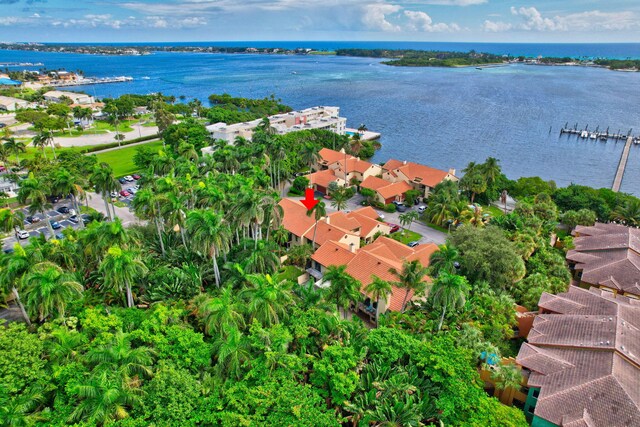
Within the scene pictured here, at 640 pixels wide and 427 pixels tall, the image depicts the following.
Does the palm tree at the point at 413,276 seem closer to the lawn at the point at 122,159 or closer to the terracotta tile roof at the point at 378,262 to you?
the terracotta tile roof at the point at 378,262

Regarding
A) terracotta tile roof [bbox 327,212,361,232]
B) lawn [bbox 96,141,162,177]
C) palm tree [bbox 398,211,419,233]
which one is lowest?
lawn [bbox 96,141,162,177]

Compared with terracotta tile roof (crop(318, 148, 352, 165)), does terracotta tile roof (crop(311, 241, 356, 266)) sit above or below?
below

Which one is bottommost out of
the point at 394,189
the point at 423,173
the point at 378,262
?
the point at 394,189

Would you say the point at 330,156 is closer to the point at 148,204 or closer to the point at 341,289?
the point at 148,204

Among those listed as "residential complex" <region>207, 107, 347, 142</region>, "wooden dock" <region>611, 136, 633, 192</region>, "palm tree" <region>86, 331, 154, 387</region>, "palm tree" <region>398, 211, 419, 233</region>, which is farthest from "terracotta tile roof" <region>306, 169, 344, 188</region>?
"wooden dock" <region>611, 136, 633, 192</region>

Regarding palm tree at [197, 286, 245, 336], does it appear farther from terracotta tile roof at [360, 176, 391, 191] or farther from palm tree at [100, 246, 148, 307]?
A: terracotta tile roof at [360, 176, 391, 191]

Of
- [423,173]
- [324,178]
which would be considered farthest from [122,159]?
[423,173]

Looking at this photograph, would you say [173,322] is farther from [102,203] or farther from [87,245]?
[102,203]
